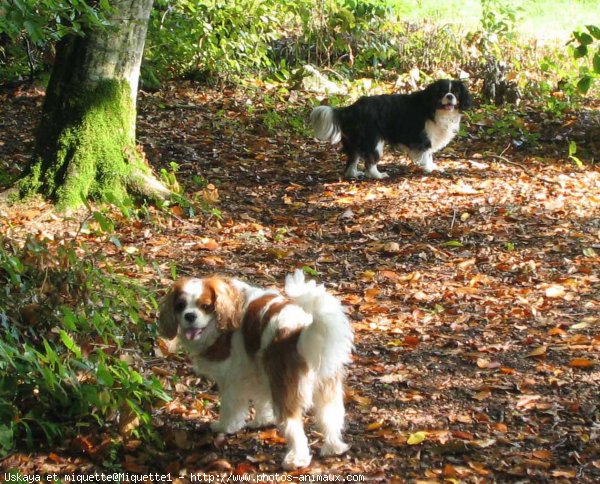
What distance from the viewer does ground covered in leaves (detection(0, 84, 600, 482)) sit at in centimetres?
358

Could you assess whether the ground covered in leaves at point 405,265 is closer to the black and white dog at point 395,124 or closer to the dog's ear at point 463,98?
the black and white dog at point 395,124

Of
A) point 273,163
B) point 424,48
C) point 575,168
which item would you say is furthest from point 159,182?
point 424,48

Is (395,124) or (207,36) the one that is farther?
(207,36)

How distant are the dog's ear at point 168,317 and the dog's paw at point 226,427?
514 millimetres

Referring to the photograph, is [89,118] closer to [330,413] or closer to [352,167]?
[352,167]

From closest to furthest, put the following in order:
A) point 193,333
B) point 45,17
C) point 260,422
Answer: point 193,333, point 260,422, point 45,17

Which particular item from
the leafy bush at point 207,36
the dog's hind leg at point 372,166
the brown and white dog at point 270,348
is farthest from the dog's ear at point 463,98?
the brown and white dog at point 270,348

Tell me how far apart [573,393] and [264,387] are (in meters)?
1.74

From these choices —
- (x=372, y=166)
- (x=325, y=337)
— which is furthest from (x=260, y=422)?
(x=372, y=166)

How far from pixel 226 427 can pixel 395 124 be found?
18.0 ft

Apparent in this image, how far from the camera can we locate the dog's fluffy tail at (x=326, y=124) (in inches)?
322

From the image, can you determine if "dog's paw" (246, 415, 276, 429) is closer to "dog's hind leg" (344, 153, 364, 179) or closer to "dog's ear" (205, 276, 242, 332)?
"dog's ear" (205, 276, 242, 332)

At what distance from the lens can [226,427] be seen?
12.2ft

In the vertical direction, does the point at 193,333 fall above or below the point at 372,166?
below
